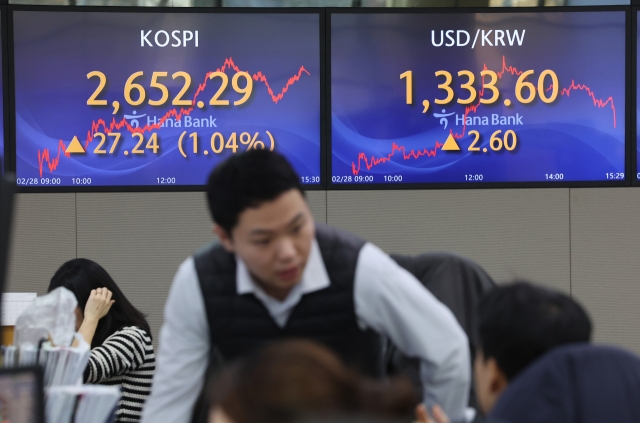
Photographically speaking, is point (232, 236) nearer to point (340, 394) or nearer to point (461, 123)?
point (340, 394)

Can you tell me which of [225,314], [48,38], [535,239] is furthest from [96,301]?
[535,239]

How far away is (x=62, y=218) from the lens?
3.58 metres

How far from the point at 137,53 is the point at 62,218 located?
849 mm

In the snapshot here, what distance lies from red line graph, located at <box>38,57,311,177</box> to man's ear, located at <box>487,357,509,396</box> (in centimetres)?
255

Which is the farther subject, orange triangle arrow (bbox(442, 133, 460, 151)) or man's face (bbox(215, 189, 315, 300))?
orange triangle arrow (bbox(442, 133, 460, 151))

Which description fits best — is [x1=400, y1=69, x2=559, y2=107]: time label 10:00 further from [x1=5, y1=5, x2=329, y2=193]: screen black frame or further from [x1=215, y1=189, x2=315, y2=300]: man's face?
[x1=215, y1=189, x2=315, y2=300]: man's face

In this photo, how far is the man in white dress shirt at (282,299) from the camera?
1334mm

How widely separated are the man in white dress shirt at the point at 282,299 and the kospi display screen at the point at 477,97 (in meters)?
2.07

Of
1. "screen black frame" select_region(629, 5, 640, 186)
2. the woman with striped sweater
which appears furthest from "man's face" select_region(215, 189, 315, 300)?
"screen black frame" select_region(629, 5, 640, 186)

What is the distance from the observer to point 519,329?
1.12 meters

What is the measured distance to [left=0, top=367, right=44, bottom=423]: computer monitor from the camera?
3.57 ft

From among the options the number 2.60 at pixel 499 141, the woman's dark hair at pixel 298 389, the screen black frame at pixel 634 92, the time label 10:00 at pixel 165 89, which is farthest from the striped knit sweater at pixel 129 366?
the screen black frame at pixel 634 92

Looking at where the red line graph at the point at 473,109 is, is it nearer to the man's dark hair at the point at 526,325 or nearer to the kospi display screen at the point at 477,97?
the kospi display screen at the point at 477,97

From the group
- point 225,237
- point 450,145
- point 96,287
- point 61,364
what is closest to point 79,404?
point 61,364
